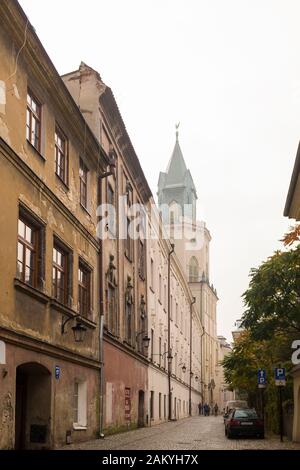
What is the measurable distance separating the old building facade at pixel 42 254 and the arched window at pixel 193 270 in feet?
244

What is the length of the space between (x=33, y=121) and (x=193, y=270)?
81438 mm

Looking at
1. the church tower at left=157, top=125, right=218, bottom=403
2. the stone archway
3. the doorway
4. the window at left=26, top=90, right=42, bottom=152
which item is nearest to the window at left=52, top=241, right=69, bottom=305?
the stone archway

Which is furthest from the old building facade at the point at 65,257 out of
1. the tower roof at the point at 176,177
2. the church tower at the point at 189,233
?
the tower roof at the point at 176,177

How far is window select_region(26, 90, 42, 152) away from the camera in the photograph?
1769 cm

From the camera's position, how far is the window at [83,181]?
902 inches

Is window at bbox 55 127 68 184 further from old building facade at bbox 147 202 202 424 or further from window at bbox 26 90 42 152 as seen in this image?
old building facade at bbox 147 202 202 424

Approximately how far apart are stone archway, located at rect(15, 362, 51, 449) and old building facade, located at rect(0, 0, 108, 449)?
0.03 metres

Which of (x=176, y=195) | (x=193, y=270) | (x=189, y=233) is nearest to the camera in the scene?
(x=189, y=233)

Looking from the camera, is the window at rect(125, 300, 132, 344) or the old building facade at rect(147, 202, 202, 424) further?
the old building facade at rect(147, 202, 202, 424)

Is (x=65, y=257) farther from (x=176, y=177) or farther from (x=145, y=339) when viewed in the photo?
(x=176, y=177)

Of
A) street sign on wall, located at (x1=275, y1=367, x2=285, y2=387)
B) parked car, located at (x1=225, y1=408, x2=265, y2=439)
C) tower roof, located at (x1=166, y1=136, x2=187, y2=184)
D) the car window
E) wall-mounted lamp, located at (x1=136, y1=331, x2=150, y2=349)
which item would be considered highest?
tower roof, located at (x1=166, y1=136, x2=187, y2=184)

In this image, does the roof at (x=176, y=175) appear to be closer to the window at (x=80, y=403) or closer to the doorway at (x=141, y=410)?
the doorway at (x=141, y=410)

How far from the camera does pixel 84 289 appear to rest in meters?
23.0

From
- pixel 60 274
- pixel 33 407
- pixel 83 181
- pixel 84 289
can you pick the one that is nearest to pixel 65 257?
pixel 60 274
